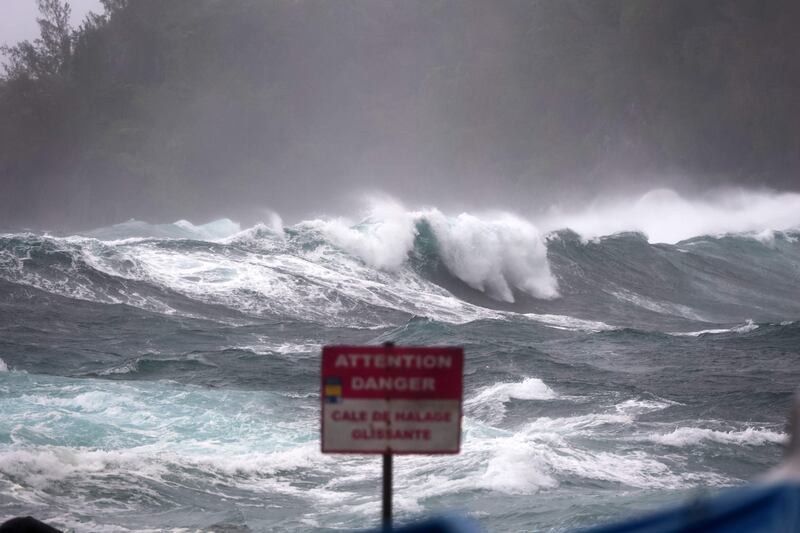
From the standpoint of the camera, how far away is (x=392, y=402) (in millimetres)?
3396

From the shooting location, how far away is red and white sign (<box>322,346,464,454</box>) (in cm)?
338

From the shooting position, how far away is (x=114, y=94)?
8219 cm

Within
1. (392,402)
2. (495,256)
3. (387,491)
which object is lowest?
(387,491)

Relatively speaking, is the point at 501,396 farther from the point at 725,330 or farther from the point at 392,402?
the point at 392,402

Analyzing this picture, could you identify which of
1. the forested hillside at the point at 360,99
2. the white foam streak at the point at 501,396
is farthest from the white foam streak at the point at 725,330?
the forested hillside at the point at 360,99

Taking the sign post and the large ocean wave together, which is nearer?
the sign post

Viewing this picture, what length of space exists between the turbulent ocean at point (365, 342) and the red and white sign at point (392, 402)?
1052 mm

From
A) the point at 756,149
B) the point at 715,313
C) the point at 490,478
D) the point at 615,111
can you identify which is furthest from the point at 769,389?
the point at 615,111

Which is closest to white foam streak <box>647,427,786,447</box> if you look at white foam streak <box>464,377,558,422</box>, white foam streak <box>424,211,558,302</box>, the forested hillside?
white foam streak <box>464,377,558,422</box>

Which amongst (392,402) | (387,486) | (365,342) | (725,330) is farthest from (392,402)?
(725,330)

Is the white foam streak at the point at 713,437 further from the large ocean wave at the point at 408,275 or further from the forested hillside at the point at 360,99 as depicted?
the forested hillside at the point at 360,99

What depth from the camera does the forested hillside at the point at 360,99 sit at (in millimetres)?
67938

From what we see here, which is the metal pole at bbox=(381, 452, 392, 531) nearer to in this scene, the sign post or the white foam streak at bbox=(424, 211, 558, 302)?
the sign post

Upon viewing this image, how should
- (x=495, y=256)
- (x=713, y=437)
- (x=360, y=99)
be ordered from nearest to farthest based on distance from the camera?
(x=713, y=437), (x=495, y=256), (x=360, y=99)
